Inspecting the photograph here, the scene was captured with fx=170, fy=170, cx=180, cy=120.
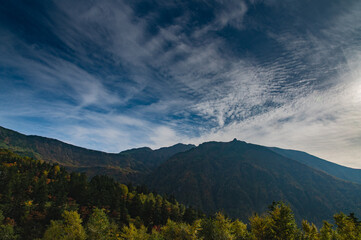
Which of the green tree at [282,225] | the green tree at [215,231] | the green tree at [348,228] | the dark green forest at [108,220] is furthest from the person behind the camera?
the green tree at [348,228]

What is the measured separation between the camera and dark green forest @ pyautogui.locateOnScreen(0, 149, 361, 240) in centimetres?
3734

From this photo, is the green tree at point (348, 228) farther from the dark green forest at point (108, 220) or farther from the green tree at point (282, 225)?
the green tree at point (282, 225)

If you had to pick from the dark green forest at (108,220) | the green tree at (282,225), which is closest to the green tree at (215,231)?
the dark green forest at (108,220)

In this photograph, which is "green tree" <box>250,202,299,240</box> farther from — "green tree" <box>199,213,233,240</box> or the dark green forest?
"green tree" <box>199,213,233,240</box>

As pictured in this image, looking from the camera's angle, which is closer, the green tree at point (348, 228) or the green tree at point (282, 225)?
the green tree at point (282, 225)

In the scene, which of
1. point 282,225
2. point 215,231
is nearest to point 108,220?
point 215,231

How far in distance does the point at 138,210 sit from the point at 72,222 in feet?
165

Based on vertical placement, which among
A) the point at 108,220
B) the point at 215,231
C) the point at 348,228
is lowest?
the point at 108,220

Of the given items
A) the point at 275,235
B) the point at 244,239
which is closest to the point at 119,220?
the point at 244,239

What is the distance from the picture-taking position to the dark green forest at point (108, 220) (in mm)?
37344

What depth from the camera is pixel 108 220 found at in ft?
231

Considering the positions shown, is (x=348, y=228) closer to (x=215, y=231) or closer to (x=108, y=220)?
(x=215, y=231)

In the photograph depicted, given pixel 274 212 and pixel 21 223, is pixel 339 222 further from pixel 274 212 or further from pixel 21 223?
pixel 21 223

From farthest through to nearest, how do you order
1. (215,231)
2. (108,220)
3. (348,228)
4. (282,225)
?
(108,220) < (348,228) < (215,231) < (282,225)
